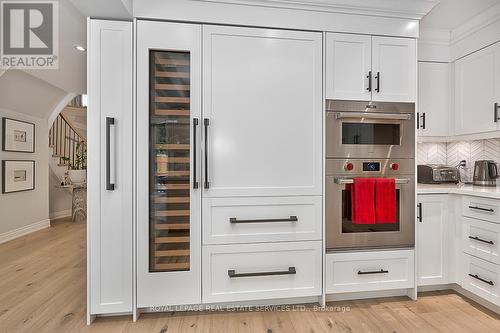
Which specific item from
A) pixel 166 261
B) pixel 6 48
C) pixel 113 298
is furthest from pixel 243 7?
pixel 6 48

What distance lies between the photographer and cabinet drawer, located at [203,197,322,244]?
2.08 metres

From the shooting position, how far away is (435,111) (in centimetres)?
278

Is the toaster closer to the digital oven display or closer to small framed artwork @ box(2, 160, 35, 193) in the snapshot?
the digital oven display

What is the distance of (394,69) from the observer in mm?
2287

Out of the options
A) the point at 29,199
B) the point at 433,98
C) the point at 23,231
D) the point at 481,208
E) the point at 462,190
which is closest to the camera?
the point at 481,208

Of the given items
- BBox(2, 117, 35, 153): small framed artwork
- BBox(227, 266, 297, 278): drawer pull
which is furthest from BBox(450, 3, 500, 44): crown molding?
BBox(2, 117, 35, 153): small framed artwork

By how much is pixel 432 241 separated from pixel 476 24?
194 centimetres

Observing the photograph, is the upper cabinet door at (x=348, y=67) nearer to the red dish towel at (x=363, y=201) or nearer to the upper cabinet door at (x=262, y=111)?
the upper cabinet door at (x=262, y=111)

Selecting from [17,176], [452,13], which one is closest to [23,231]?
[17,176]

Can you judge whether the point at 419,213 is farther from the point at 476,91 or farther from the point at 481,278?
the point at 476,91

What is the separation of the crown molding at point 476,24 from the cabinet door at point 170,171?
2406 mm

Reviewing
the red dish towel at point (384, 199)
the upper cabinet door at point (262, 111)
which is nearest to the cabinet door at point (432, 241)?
the red dish towel at point (384, 199)

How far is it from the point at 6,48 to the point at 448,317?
4592 millimetres

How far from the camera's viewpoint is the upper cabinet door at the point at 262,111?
2.07 m
